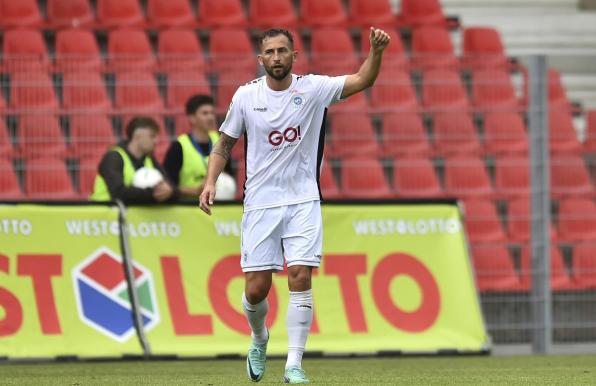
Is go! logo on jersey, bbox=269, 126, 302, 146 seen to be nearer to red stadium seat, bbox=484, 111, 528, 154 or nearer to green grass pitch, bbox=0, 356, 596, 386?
green grass pitch, bbox=0, 356, 596, 386

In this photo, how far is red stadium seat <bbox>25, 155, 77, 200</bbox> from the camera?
11469mm

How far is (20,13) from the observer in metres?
14.2

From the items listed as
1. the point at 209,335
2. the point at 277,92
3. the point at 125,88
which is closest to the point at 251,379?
the point at 277,92

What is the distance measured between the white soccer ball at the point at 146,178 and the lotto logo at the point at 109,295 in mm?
558

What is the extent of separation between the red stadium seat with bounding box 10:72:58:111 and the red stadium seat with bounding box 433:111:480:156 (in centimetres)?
325

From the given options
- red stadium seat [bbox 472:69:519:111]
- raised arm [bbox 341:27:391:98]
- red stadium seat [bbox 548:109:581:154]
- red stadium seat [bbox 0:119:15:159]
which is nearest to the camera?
raised arm [bbox 341:27:391:98]

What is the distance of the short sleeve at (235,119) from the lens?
7949 millimetres

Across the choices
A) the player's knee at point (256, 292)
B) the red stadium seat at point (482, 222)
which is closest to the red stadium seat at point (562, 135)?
the red stadium seat at point (482, 222)

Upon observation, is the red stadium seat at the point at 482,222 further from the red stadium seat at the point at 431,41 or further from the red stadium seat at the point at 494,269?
the red stadium seat at the point at 431,41

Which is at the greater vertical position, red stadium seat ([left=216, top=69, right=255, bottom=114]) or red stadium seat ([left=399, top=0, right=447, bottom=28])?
red stadium seat ([left=399, top=0, right=447, bottom=28])

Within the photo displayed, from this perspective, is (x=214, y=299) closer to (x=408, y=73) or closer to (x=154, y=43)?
(x=408, y=73)

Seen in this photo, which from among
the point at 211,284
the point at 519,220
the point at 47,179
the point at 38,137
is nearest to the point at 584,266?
the point at 519,220

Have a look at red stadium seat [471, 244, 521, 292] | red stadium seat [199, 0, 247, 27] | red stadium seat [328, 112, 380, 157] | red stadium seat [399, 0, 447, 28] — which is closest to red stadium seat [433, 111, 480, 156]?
red stadium seat [328, 112, 380, 157]

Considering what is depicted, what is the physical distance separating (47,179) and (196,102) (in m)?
1.48
